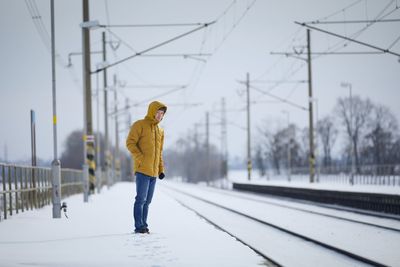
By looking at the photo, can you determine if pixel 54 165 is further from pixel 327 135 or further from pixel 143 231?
pixel 327 135

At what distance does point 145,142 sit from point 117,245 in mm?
2096

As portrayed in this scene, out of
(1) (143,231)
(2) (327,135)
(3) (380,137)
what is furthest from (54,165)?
(2) (327,135)

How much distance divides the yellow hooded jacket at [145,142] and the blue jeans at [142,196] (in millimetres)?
115

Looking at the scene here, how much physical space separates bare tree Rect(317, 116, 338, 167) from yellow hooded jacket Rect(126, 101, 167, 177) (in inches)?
4363

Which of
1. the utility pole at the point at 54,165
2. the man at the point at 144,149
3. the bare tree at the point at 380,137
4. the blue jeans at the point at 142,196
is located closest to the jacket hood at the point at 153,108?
the man at the point at 144,149

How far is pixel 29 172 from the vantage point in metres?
19.3

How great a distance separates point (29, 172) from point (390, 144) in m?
80.6

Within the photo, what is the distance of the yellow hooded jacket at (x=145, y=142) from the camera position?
449 inches

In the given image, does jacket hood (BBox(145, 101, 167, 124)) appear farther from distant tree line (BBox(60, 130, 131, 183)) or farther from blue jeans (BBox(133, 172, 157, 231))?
distant tree line (BBox(60, 130, 131, 183))

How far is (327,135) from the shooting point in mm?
123312

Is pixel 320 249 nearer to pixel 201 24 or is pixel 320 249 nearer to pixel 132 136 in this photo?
pixel 132 136

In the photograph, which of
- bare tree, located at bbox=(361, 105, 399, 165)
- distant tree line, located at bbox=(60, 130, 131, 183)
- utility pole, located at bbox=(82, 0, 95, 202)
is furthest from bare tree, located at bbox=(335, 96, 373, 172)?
utility pole, located at bbox=(82, 0, 95, 202)

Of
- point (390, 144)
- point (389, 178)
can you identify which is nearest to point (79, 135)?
point (390, 144)

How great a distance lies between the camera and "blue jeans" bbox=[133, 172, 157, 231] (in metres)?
11.5
